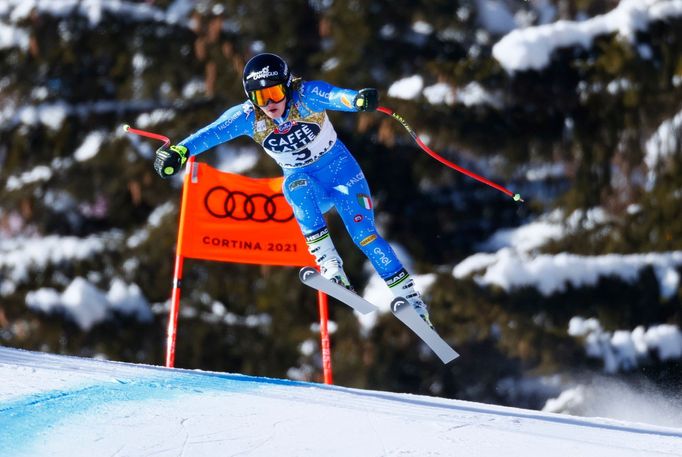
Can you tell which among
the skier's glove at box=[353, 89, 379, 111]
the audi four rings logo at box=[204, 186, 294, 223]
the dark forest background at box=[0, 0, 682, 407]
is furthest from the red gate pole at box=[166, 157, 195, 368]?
the dark forest background at box=[0, 0, 682, 407]

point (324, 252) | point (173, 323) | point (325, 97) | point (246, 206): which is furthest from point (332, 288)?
point (246, 206)

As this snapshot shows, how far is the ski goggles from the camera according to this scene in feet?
16.2

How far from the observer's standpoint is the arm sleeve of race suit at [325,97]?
15.9 feet

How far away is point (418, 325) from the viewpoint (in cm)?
508

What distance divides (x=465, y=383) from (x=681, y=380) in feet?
6.39

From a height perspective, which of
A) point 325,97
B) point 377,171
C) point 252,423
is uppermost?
point 377,171

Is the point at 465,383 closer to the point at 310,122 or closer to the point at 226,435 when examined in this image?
the point at 310,122

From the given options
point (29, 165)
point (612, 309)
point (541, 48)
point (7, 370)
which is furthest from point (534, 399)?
point (7, 370)

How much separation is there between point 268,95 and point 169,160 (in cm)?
56

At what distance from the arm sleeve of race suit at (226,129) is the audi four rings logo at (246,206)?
3.88 ft

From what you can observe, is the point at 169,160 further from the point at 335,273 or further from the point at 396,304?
the point at 396,304

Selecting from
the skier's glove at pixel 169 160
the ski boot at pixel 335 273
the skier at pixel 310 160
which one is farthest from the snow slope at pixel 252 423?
the skier's glove at pixel 169 160

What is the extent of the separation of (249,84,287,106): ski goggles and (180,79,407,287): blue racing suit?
0.09 m

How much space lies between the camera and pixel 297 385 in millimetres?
4684
